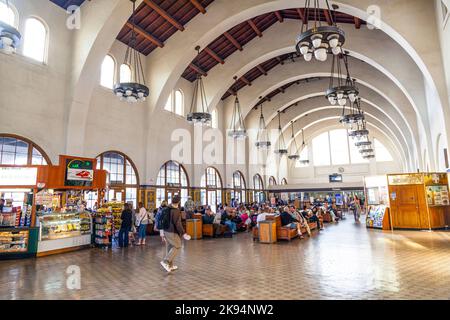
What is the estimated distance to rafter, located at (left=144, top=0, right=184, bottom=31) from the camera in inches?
433

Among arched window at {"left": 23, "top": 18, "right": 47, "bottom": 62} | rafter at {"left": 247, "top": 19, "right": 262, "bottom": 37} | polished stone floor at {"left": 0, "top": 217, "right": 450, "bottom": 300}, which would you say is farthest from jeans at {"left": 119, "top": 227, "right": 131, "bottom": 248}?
rafter at {"left": 247, "top": 19, "right": 262, "bottom": 37}

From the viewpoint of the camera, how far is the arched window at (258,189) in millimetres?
23891

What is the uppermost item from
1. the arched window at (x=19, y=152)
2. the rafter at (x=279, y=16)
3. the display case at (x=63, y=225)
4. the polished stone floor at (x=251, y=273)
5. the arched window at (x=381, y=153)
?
the rafter at (x=279, y=16)

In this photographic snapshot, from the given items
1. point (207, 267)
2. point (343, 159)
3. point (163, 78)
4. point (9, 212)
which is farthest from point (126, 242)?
point (343, 159)

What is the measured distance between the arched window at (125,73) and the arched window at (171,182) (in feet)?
14.4

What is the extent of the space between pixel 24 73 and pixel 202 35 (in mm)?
6950

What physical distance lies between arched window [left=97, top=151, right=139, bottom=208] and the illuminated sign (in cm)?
342

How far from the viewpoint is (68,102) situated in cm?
999

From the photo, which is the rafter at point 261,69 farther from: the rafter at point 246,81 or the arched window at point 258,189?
the arched window at point 258,189

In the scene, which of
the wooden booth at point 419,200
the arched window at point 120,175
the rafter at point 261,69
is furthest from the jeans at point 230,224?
the rafter at point 261,69

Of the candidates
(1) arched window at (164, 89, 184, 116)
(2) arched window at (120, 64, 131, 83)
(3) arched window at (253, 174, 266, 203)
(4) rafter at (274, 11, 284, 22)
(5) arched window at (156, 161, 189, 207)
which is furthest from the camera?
(3) arched window at (253, 174, 266, 203)

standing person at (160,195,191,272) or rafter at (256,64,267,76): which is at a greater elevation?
rafter at (256,64,267,76)

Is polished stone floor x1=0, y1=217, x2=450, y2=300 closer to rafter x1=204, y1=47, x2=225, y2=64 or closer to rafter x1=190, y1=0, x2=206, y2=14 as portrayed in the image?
rafter x1=190, y1=0, x2=206, y2=14
